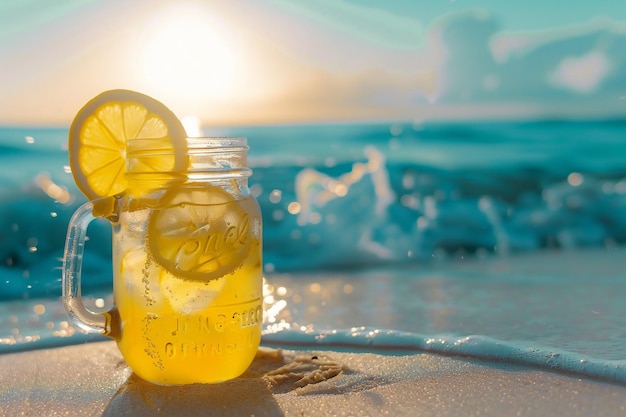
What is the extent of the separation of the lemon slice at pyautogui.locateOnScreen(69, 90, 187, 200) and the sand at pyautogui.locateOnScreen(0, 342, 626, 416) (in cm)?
50

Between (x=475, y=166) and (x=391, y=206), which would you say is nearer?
(x=391, y=206)

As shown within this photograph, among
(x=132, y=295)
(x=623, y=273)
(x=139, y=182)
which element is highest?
(x=139, y=182)

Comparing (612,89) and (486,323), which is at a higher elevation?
(612,89)

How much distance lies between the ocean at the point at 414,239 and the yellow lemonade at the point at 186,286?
1.96 feet

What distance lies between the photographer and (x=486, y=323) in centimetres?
269

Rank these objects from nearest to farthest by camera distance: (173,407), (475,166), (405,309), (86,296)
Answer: (173,407), (405,309), (86,296), (475,166)

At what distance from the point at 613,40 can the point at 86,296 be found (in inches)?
263

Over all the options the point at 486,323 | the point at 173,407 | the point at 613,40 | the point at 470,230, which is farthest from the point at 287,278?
the point at 613,40

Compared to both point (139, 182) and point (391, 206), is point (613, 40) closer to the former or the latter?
point (391, 206)

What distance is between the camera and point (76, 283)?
195 cm

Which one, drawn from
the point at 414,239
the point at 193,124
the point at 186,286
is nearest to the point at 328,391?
the point at 186,286

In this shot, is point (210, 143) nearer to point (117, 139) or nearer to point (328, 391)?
point (117, 139)

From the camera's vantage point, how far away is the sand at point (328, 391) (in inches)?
70.8

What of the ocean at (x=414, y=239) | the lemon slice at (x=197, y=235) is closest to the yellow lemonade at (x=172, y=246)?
the lemon slice at (x=197, y=235)
